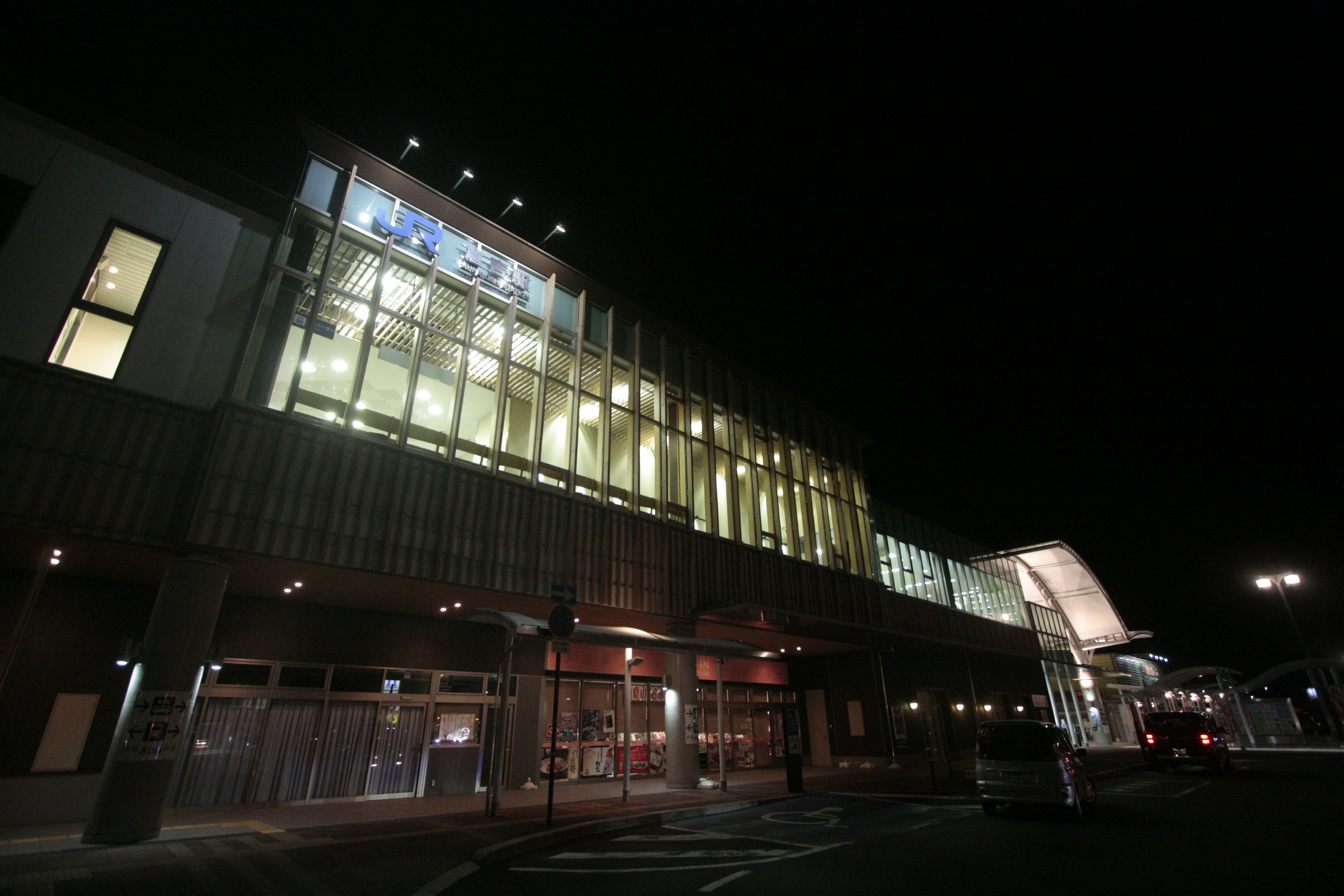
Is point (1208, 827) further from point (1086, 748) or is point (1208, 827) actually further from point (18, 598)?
point (1086, 748)

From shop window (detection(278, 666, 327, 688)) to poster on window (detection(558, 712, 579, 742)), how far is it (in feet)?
19.6

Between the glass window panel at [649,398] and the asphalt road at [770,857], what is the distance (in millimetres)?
10626

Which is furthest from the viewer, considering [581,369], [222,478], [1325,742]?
[1325,742]

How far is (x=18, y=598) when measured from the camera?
988 centimetres

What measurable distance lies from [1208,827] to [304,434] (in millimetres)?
15918

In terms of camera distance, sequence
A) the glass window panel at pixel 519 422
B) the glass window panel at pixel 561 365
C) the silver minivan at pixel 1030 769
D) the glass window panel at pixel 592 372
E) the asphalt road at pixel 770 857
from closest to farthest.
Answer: the asphalt road at pixel 770 857, the silver minivan at pixel 1030 769, the glass window panel at pixel 519 422, the glass window panel at pixel 561 365, the glass window panel at pixel 592 372

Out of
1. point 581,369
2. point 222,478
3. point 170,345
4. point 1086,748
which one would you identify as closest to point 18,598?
point 222,478

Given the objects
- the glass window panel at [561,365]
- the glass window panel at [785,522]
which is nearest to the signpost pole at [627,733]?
the glass window panel at [561,365]

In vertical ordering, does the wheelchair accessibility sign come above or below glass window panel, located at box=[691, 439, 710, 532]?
below

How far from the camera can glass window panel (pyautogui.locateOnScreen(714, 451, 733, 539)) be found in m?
18.4

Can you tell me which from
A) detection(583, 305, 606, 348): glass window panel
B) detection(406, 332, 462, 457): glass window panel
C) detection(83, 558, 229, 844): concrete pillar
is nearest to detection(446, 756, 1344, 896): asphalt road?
detection(83, 558, 229, 844): concrete pillar

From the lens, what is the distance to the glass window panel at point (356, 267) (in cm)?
1323

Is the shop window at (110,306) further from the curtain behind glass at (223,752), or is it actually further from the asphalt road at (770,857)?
the asphalt road at (770,857)

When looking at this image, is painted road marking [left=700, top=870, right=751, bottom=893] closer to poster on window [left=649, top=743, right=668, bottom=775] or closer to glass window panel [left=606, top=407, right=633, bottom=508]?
glass window panel [left=606, top=407, right=633, bottom=508]
